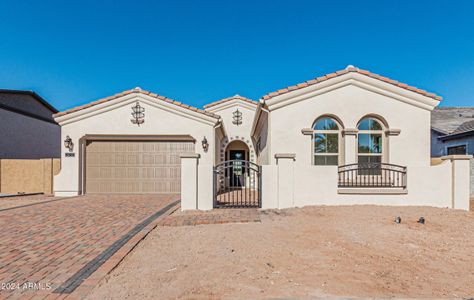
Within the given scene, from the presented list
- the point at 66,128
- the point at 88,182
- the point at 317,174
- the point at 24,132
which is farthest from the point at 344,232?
the point at 24,132

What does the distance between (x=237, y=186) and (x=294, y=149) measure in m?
6.00

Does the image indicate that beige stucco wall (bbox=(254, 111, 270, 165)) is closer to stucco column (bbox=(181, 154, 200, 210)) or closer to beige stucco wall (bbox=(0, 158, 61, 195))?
stucco column (bbox=(181, 154, 200, 210))

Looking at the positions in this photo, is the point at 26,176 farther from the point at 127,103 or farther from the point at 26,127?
the point at 127,103

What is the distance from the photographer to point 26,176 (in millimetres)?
12836

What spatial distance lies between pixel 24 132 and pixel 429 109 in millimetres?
22089

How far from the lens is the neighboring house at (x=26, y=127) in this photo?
15.1 m

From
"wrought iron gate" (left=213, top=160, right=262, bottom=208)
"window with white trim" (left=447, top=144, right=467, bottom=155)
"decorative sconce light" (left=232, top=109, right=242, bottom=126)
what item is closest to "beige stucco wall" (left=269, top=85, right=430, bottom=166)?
"wrought iron gate" (left=213, top=160, right=262, bottom=208)

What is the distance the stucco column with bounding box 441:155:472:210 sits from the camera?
7.73 meters

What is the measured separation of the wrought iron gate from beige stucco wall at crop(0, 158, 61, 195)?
849 cm

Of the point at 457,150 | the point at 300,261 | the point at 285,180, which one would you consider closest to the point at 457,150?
the point at 457,150

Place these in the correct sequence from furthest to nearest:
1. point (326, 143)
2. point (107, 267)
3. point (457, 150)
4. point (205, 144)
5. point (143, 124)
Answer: point (457, 150) < point (143, 124) < point (205, 144) < point (326, 143) < point (107, 267)

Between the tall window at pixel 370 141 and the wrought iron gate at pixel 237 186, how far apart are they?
13.0ft

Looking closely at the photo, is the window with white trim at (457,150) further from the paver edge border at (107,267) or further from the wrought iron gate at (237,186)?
the paver edge border at (107,267)

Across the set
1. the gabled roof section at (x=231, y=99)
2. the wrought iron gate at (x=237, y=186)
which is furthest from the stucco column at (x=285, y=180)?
the gabled roof section at (x=231, y=99)
